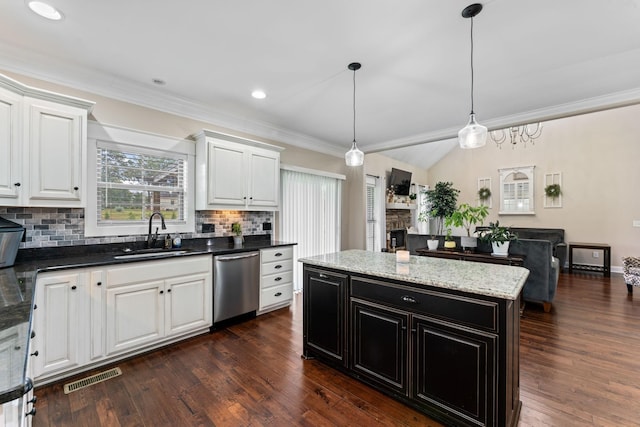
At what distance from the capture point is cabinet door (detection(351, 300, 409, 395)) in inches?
77.5

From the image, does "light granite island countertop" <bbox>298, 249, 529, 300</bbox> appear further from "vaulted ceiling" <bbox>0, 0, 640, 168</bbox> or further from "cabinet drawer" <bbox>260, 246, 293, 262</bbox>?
"vaulted ceiling" <bbox>0, 0, 640, 168</bbox>

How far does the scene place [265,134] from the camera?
14.2 feet

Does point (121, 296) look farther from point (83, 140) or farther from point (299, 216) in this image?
point (299, 216)

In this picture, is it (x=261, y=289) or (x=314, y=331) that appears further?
(x=261, y=289)

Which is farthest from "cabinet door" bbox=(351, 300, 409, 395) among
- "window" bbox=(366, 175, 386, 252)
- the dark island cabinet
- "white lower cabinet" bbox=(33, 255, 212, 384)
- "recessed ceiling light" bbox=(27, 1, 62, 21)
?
"window" bbox=(366, 175, 386, 252)

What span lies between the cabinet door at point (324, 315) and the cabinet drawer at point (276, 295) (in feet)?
3.82

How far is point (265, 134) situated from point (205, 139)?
3.70 ft

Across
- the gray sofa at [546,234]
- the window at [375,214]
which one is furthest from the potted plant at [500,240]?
the gray sofa at [546,234]

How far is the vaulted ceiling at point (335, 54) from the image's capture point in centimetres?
195

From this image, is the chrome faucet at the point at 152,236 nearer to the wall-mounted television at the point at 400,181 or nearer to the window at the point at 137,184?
the window at the point at 137,184

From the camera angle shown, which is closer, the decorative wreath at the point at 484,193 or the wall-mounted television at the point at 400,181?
the wall-mounted television at the point at 400,181

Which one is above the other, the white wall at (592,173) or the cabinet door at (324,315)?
the white wall at (592,173)

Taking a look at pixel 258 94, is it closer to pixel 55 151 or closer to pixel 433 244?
pixel 55 151

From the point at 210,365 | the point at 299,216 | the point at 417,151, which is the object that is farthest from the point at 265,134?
the point at 417,151
